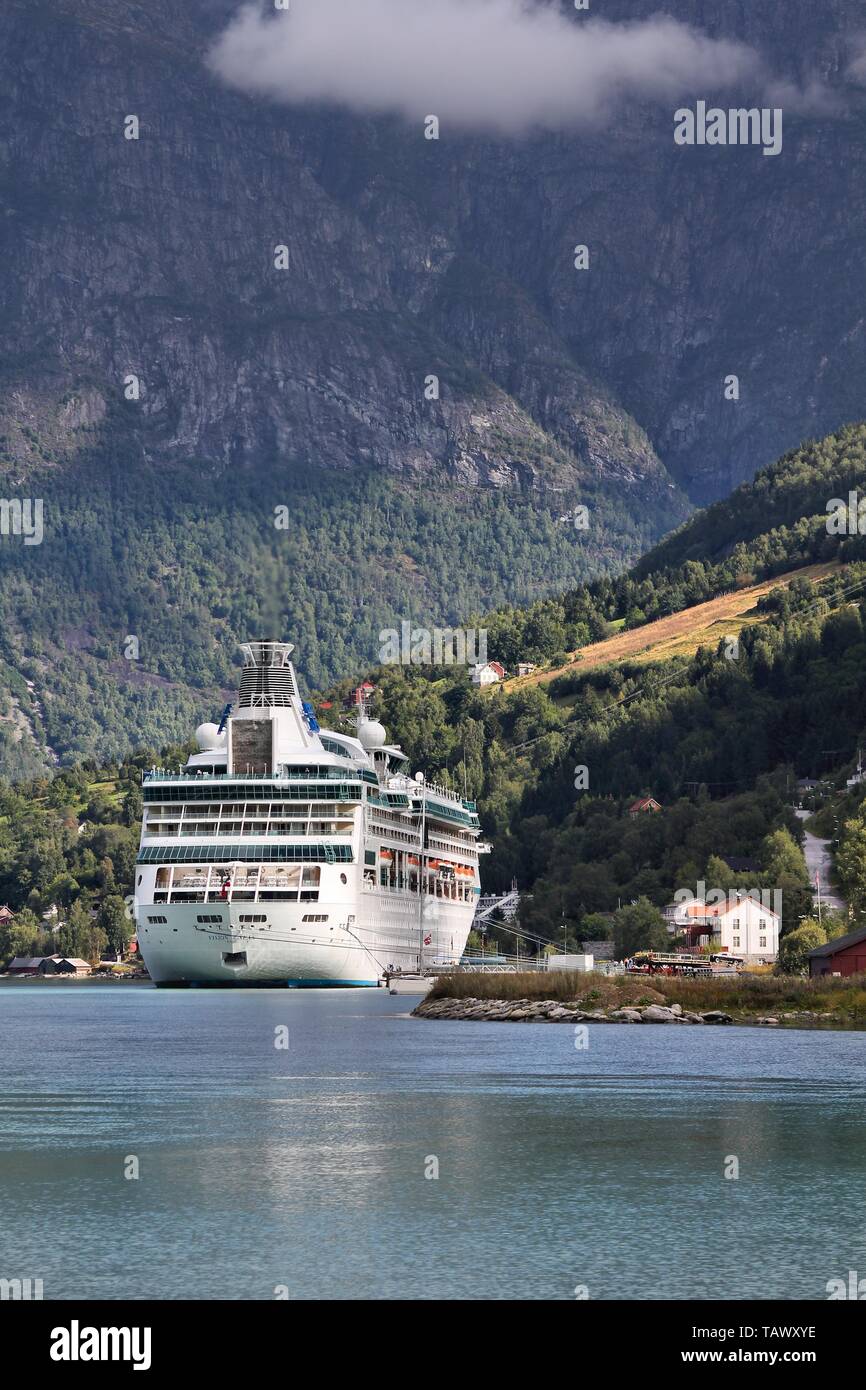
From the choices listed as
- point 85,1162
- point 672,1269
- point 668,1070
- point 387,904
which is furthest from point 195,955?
point 672,1269

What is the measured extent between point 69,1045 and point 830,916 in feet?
240

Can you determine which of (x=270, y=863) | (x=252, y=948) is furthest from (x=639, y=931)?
(x=252, y=948)

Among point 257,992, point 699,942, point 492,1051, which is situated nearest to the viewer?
point 492,1051

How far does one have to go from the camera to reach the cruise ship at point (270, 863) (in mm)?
170500

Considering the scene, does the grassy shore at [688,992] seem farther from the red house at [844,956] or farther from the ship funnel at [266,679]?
the ship funnel at [266,679]

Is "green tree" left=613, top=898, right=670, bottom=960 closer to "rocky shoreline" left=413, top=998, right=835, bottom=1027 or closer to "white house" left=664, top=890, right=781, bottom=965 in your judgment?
"white house" left=664, top=890, right=781, bottom=965

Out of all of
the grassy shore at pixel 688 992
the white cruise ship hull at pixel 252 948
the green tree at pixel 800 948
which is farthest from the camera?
the white cruise ship hull at pixel 252 948

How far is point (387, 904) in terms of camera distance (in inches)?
7461

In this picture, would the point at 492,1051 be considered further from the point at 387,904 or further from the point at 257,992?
the point at 387,904

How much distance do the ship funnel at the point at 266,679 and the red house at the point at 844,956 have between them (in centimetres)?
7232

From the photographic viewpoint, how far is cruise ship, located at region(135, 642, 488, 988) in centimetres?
17050

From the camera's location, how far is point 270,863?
174 m

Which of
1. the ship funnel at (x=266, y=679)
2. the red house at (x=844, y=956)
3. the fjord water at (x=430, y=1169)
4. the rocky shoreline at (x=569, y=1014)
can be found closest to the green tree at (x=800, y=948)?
the red house at (x=844, y=956)
